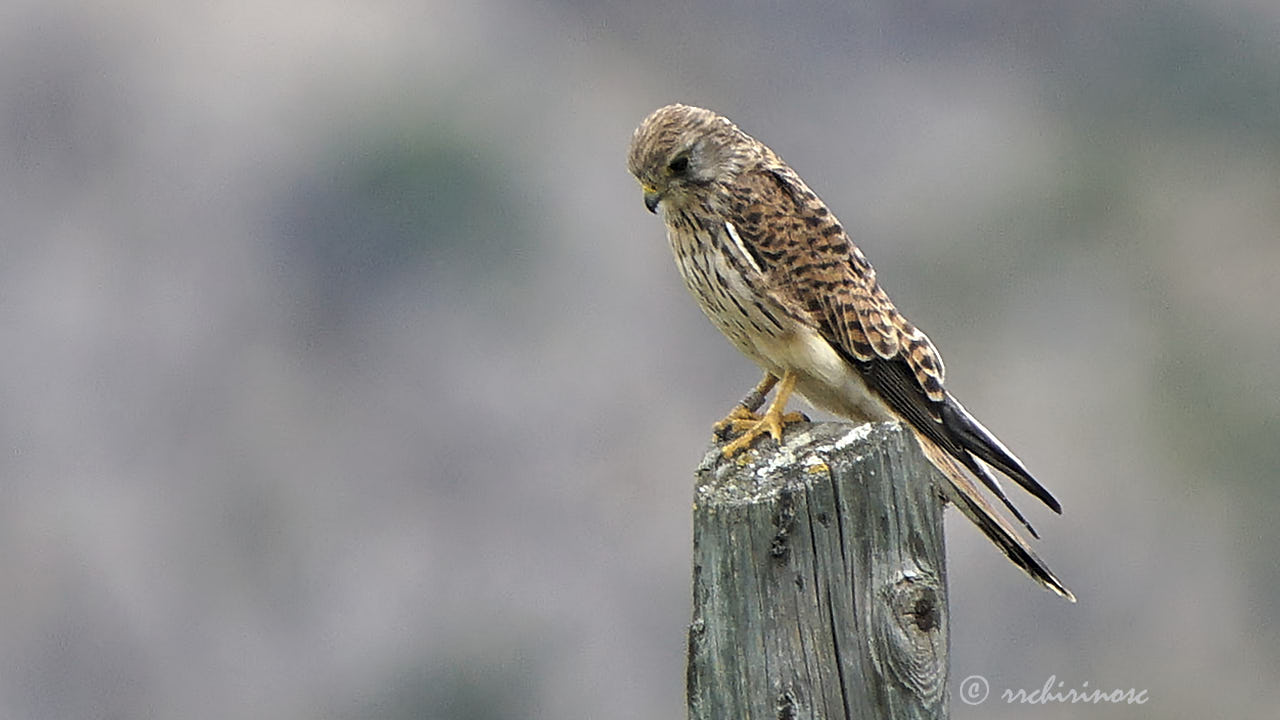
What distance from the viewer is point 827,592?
10.3 feet

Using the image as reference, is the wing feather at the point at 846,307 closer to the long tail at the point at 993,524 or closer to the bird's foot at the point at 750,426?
the long tail at the point at 993,524

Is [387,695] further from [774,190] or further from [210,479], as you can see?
[774,190]

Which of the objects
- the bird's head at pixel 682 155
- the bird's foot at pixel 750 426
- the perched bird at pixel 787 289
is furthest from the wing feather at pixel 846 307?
the bird's foot at pixel 750 426

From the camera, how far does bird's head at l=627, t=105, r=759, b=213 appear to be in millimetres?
4445

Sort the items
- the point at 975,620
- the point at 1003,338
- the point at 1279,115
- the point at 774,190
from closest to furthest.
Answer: the point at 774,190 < the point at 975,620 < the point at 1003,338 < the point at 1279,115

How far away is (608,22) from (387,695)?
28.6 ft

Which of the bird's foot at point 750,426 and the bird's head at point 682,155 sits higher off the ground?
the bird's head at point 682,155

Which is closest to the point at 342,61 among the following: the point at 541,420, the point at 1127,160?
the point at 541,420

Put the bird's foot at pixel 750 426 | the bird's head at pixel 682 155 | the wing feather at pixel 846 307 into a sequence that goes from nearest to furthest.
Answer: the bird's foot at pixel 750 426
the wing feather at pixel 846 307
the bird's head at pixel 682 155

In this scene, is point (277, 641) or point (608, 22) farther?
point (608, 22)

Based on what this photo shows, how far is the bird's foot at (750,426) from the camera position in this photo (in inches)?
141

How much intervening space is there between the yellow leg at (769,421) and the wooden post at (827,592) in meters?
0.31

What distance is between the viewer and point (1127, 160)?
693 inches

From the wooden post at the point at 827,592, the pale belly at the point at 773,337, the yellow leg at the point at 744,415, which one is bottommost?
the wooden post at the point at 827,592
